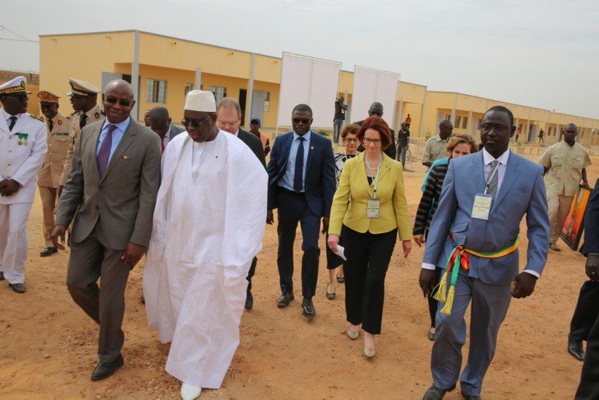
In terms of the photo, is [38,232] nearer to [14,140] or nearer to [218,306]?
[14,140]

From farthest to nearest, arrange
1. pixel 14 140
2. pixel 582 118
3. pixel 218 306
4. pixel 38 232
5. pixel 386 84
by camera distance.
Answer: pixel 582 118 → pixel 386 84 → pixel 38 232 → pixel 14 140 → pixel 218 306

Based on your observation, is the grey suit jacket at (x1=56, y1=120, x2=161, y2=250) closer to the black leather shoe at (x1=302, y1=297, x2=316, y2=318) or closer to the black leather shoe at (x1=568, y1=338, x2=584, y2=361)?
the black leather shoe at (x1=302, y1=297, x2=316, y2=318)

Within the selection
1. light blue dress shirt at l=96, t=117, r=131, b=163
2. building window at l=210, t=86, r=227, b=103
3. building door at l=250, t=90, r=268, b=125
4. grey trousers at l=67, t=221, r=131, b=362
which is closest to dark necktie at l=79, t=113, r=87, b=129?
light blue dress shirt at l=96, t=117, r=131, b=163

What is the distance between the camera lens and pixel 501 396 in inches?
165

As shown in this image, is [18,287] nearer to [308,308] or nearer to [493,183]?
[308,308]

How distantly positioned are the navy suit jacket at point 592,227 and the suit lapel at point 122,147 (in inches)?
140

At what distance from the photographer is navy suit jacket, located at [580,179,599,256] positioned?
3859 mm

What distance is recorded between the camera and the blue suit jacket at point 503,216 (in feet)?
11.6

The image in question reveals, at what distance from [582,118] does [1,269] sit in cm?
8423

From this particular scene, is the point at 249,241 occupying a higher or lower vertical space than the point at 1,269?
higher

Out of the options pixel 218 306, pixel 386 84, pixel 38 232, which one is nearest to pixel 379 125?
pixel 218 306

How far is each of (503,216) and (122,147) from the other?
281cm

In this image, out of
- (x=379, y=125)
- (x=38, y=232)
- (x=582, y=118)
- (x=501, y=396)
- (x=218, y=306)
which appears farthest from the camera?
(x=582, y=118)

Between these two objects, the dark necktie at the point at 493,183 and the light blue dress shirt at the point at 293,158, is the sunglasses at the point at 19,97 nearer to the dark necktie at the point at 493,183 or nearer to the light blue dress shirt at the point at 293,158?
the light blue dress shirt at the point at 293,158
